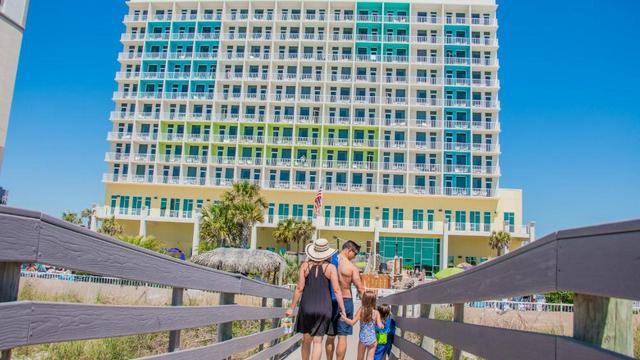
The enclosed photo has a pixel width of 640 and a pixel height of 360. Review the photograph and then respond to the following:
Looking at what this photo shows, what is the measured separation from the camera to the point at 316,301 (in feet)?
23.1

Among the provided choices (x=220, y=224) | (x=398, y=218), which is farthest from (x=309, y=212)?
(x=220, y=224)

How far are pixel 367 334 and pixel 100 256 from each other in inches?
228

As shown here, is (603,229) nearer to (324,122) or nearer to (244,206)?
(244,206)

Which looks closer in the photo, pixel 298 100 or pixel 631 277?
pixel 631 277

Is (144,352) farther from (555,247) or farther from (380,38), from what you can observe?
(380,38)

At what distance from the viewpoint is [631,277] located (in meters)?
1.73

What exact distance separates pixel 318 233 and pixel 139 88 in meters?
24.2

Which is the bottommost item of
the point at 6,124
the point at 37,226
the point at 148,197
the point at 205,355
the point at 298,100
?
the point at 205,355

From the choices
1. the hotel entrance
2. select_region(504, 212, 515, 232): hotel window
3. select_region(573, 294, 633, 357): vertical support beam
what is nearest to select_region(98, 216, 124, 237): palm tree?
the hotel entrance

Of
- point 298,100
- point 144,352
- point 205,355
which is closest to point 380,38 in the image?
point 298,100

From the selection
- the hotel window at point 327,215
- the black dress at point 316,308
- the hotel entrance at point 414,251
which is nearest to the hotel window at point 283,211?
the hotel window at point 327,215

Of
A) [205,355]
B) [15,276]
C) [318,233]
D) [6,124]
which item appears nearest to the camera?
[15,276]

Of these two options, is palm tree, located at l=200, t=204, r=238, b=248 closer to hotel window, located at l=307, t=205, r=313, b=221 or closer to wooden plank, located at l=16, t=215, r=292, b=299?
hotel window, located at l=307, t=205, r=313, b=221

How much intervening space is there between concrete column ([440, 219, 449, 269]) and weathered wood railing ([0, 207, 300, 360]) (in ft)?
177
